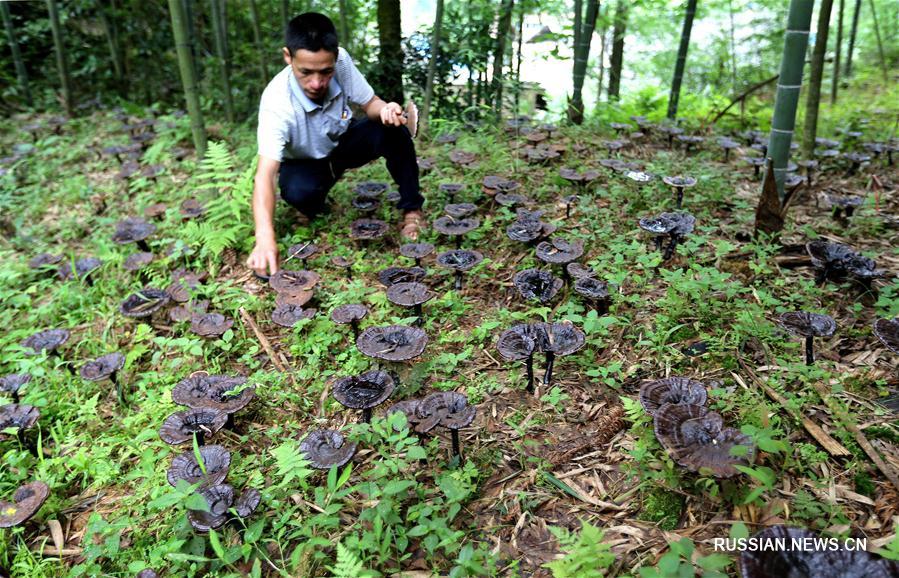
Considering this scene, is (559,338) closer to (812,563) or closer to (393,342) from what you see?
(393,342)

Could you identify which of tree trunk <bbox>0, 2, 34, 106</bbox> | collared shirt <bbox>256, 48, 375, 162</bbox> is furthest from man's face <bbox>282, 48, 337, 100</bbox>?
tree trunk <bbox>0, 2, 34, 106</bbox>

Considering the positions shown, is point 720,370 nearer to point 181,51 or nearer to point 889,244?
point 889,244

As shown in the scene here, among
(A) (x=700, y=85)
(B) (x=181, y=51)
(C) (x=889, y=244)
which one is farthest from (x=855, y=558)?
(A) (x=700, y=85)

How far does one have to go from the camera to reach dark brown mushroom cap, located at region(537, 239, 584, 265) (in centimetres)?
384

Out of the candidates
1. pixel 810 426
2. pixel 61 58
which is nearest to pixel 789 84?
pixel 810 426

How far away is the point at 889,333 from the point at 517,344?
1.99 meters

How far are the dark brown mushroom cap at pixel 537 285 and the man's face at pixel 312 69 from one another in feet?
7.91

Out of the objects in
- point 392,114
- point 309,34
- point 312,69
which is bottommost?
point 392,114

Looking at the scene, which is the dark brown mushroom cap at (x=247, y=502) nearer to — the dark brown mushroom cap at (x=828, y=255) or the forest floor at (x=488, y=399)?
the forest floor at (x=488, y=399)

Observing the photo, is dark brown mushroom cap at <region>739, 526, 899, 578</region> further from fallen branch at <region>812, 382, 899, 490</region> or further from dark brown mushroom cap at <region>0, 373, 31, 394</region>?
dark brown mushroom cap at <region>0, 373, 31, 394</region>

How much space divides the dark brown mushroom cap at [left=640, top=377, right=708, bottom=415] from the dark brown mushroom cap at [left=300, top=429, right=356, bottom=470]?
1533 millimetres

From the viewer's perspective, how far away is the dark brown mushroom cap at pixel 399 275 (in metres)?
4.18

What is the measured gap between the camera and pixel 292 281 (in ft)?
13.6

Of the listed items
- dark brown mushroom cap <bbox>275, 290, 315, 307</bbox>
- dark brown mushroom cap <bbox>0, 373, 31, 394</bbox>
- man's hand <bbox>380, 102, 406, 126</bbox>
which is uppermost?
man's hand <bbox>380, 102, 406, 126</bbox>
